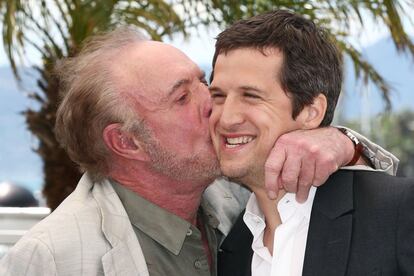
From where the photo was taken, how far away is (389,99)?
551 cm

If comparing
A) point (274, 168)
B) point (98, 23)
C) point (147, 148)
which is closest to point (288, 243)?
point (274, 168)

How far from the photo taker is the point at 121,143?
3020 millimetres

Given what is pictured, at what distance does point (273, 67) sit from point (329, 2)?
9.21 ft

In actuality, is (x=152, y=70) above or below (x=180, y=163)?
above

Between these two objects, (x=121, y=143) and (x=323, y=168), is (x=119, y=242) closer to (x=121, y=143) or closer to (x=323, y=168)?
(x=121, y=143)

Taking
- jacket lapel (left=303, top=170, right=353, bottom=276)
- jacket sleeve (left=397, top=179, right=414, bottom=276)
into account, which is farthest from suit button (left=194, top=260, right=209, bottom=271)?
jacket sleeve (left=397, top=179, right=414, bottom=276)

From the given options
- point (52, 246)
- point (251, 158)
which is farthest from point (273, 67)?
point (52, 246)

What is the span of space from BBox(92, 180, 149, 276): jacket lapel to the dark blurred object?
692 cm

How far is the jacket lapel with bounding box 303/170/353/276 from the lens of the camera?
2283mm

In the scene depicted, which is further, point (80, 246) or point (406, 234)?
point (80, 246)

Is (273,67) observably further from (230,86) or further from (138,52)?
(138,52)

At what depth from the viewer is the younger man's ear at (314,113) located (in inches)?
96.9

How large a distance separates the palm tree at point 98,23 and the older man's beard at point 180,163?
2.14m

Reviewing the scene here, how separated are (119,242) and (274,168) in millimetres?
620
